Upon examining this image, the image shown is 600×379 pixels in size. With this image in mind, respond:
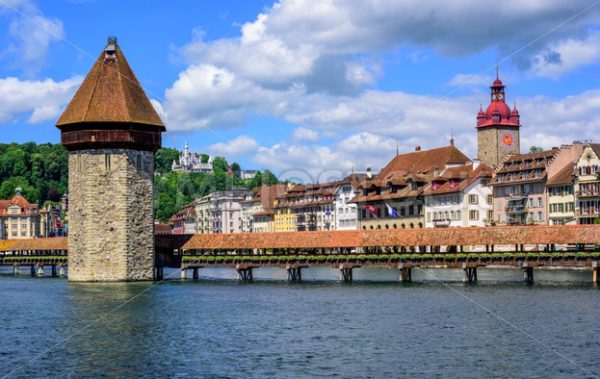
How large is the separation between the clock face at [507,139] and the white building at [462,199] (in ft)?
77.1

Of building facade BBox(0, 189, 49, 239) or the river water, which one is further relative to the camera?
building facade BBox(0, 189, 49, 239)

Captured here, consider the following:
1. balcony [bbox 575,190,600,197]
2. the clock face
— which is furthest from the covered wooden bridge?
the clock face

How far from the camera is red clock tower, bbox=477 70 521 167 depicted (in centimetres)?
11225

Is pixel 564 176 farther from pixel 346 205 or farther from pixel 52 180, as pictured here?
pixel 52 180

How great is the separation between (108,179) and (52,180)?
424 feet

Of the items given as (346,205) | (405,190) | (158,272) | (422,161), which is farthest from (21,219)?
(158,272)

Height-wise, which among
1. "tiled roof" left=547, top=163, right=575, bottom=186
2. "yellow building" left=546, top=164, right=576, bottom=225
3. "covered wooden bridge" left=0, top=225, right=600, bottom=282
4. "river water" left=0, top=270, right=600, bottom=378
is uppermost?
"tiled roof" left=547, top=163, right=575, bottom=186

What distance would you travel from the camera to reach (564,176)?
78.4 m

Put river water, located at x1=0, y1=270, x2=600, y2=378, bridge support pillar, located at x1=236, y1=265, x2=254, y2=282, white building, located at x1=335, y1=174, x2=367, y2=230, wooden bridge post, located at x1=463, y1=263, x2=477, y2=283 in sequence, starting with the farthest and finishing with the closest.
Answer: white building, located at x1=335, y1=174, x2=367, y2=230
bridge support pillar, located at x1=236, y1=265, x2=254, y2=282
wooden bridge post, located at x1=463, y1=263, x2=477, y2=283
river water, located at x1=0, y1=270, x2=600, y2=378

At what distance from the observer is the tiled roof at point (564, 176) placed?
77375 millimetres

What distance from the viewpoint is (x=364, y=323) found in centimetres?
3459

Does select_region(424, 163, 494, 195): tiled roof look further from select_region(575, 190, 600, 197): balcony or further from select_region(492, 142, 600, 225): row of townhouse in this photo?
select_region(575, 190, 600, 197): balcony

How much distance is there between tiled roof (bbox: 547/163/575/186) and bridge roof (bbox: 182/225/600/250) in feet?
73.7

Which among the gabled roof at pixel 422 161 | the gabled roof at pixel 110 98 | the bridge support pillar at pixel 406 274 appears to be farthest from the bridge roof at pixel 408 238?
the gabled roof at pixel 422 161
